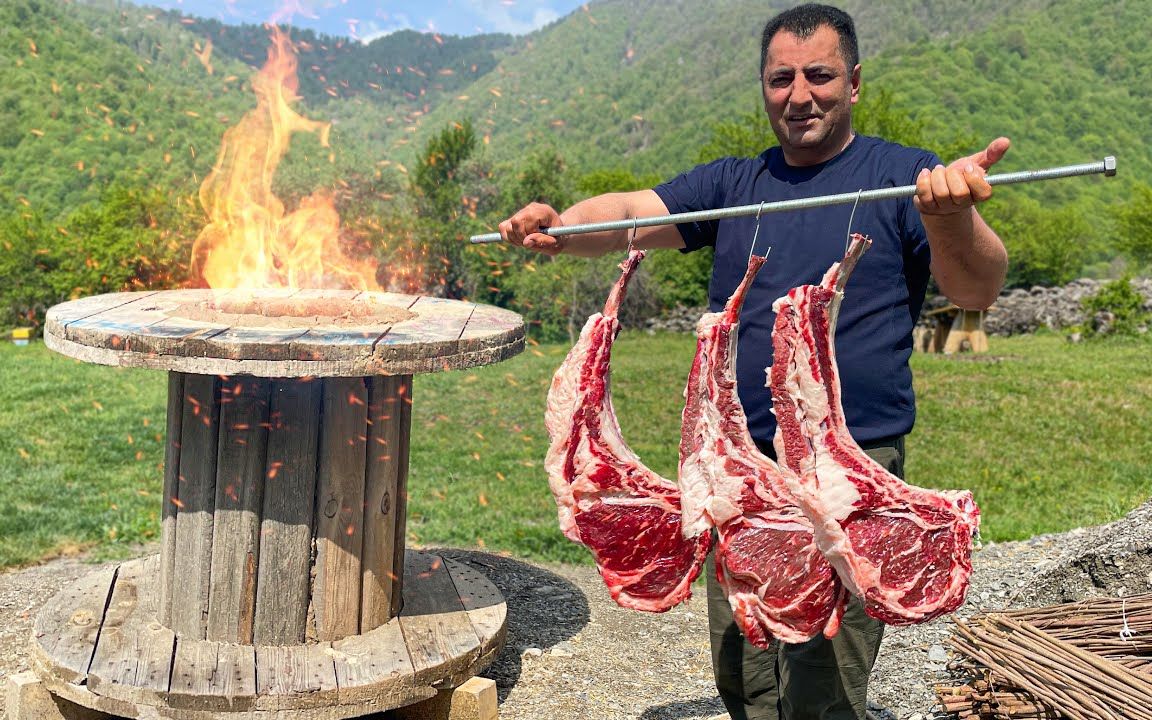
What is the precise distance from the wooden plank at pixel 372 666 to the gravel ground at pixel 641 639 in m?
0.71

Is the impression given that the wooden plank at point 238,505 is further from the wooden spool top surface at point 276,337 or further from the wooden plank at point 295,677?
the wooden spool top surface at point 276,337

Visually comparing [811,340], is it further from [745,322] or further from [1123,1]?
[1123,1]

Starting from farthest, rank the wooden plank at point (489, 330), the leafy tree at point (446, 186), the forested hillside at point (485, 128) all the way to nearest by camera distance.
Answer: the leafy tree at point (446, 186)
the forested hillside at point (485, 128)
the wooden plank at point (489, 330)

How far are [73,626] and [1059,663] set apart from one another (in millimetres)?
3732

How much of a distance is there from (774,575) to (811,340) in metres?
0.65

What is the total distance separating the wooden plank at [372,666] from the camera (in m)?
3.36

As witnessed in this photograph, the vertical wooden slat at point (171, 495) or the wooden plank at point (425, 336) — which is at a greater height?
the wooden plank at point (425, 336)

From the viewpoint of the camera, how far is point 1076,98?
59.4m

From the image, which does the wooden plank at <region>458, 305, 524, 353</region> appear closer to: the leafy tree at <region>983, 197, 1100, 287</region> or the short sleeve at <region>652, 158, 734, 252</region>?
the short sleeve at <region>652, 158, 734, 252</region>

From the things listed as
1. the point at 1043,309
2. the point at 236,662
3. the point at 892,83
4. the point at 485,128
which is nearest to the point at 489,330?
the point at 236,662

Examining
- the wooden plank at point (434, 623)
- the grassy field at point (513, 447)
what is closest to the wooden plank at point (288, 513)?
the wooden plank at point (434, 623)

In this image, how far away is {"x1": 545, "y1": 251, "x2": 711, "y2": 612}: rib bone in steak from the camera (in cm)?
286

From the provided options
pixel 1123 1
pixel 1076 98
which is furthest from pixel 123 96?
pixel 1123 1

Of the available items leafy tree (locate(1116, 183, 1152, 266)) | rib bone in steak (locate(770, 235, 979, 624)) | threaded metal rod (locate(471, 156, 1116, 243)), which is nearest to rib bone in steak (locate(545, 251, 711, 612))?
threaded metal rod (locate(471, 156, 1116, 243))
